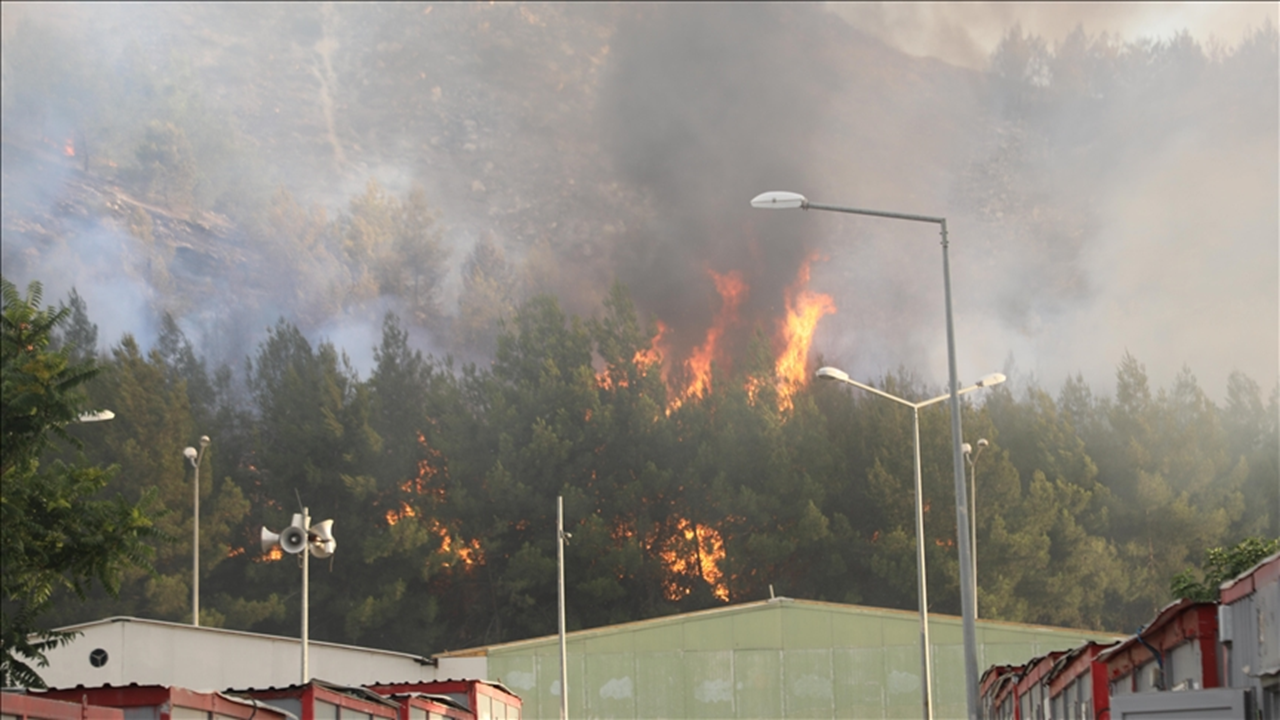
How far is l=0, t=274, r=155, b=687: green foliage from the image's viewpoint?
1680 centimetres

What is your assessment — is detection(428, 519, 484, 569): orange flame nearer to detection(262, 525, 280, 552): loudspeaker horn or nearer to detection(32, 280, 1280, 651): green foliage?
detection(32, 280, 1280, 651): green foliage

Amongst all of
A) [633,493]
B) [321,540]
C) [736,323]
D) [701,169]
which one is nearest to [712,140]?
[701,169]

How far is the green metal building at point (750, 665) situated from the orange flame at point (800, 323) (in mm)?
56210

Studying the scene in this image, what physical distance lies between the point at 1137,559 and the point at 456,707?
64.2 meters

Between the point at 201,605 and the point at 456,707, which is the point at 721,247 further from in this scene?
the point at 456,707

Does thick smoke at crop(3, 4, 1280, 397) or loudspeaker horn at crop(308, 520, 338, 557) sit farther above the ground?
thick smoke at crop(3, 4, 1280, 397)

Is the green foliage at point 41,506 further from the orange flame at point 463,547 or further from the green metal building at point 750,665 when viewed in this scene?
the orange flame at point 463,547

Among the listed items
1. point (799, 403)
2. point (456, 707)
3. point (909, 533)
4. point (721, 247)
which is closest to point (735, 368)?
point (721, 247)

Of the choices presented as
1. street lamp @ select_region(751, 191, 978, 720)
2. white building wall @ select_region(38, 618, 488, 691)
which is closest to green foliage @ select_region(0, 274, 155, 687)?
street lamp @ select_region(751, 191, 978, 720)

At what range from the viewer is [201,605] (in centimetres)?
8038

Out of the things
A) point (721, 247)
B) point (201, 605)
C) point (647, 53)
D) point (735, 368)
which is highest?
point (647, 53)

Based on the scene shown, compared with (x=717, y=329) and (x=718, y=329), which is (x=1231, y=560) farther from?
(x=718, y=329)

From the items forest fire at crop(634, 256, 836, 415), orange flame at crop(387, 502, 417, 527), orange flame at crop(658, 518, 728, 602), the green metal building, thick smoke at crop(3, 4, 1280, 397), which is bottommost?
the green metal building

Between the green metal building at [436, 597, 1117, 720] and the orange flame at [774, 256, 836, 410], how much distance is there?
184ft
